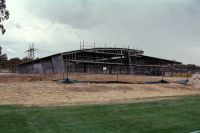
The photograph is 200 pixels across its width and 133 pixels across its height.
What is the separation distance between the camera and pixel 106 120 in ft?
43.9

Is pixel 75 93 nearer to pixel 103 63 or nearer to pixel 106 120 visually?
pixel 106 120

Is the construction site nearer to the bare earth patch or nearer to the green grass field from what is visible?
the bare earth patch

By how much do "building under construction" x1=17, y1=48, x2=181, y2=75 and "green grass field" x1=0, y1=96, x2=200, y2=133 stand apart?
4962cm

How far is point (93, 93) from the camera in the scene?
1137 inches

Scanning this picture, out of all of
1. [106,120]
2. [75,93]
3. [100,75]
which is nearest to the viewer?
[106,120]

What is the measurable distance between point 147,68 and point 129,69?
18.6 ft

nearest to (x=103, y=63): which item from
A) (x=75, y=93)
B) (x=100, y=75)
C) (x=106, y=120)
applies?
(x=100, y=75)

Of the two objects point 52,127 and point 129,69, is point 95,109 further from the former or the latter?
point 129,69

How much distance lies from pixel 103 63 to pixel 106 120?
2473 inches

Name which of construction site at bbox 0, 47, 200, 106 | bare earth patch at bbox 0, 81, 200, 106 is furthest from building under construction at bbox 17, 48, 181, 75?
bare earth patch at bbox 0, 81, 200, 106

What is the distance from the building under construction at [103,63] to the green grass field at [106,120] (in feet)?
163

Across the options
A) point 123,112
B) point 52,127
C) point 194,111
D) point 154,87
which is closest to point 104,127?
point 52,127

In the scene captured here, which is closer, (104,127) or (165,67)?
(104,127)

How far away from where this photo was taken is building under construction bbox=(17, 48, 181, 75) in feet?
224
